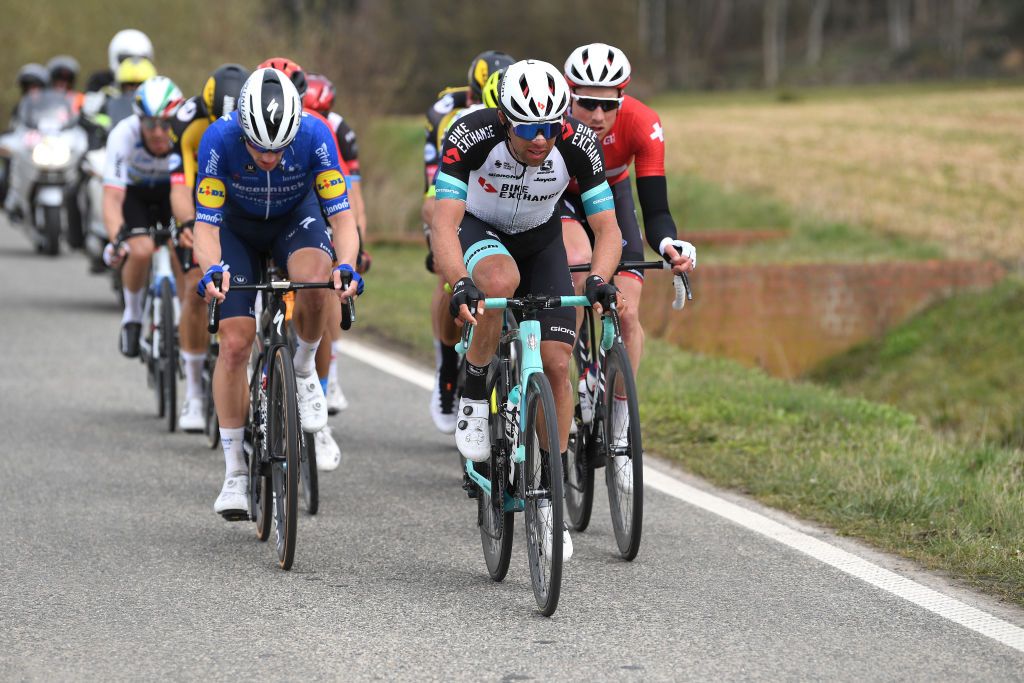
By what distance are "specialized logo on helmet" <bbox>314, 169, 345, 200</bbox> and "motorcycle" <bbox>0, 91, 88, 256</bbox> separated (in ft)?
41.2

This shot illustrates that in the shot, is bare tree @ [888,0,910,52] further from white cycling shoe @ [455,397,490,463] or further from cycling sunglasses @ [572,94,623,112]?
white cycling shoe @ [455,397,490,463]

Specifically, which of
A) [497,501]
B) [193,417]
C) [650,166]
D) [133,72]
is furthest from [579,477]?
[133,72]

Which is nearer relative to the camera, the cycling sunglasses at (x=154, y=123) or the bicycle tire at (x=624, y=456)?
the bicycle tire at (x=624, y=456)

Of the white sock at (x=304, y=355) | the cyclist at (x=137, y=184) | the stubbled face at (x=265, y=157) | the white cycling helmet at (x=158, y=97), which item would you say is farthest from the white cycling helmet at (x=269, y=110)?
the white cycling helmet at (x=158, y=97)

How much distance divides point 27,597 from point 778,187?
21.6m

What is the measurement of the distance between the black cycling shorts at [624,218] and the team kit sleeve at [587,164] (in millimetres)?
1099

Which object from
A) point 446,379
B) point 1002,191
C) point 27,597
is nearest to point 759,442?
point 446,379

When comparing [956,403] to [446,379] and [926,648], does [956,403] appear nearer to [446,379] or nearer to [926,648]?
[446,379]

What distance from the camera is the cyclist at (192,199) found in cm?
805

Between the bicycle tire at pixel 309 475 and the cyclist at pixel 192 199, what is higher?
the cyclist at pixel 192 199

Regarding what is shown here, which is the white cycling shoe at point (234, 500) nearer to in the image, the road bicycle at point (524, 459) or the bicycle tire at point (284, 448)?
the bicycle tire at point (284, 448)

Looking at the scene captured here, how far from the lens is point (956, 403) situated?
1456cm

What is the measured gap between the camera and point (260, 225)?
7016mm

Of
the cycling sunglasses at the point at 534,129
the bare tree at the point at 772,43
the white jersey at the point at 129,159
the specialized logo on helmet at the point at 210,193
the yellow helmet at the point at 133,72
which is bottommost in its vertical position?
the specialized logo on helmet at the point at 210,193
